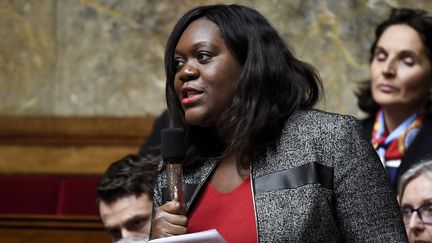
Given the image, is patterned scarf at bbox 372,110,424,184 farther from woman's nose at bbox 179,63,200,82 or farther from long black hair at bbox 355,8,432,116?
woman's nose at bbox 179,63,200,82

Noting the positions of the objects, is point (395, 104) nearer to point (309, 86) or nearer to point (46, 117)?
point (309, 86)

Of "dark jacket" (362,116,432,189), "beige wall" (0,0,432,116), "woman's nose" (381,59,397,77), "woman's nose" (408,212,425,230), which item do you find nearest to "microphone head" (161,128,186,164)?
"woman's nose" (408,212,425,230)

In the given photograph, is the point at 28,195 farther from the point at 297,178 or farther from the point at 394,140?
the point at 297,178

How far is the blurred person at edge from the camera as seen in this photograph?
180cm

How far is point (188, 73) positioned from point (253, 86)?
0.48 ft

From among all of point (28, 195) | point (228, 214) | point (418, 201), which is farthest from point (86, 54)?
point (228, 214)

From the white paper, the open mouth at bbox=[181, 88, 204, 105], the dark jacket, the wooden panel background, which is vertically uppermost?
the wooden panel background

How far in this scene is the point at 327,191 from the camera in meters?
1.81

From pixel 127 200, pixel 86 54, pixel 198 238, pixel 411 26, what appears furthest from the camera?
pixel 86 54

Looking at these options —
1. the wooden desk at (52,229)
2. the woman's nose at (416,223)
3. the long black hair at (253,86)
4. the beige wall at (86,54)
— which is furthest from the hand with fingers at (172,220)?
the beige wall at (86,54)

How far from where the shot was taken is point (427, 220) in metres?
2.39

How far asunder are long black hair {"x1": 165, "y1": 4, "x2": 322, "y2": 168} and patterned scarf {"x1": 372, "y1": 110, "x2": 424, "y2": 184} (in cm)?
110

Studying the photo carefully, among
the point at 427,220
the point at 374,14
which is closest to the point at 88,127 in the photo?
the point at 374,14

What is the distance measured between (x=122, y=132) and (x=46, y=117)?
1.47ft
